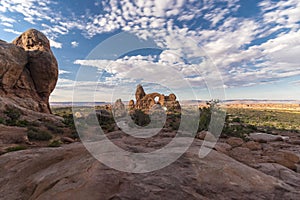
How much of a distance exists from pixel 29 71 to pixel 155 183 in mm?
31835

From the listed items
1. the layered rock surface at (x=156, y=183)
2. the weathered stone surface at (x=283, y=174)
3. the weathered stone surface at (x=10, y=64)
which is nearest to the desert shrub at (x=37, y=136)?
the layered rock surface at (x=156, y=183)

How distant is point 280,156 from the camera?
7.40 meters

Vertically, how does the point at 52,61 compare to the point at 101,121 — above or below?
above

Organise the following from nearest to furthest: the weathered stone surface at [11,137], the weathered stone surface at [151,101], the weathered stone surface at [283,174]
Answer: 1. the weathered stone surface at [283,174]
2. the weathered stone surface at [11,137]
3. the weathered stone surface at [151,101]

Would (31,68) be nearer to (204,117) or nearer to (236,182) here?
(204,117)

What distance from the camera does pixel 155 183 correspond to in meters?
3.11

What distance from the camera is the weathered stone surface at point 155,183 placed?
2.85m

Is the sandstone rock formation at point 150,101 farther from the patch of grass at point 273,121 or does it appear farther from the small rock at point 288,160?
the small rock at point 288,160

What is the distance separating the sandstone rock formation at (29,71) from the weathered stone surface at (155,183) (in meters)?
24.9

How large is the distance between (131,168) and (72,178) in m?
1.09

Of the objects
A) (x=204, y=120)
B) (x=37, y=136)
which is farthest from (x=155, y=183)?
(x=204, y=120)

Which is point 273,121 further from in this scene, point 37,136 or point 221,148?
point 37,136

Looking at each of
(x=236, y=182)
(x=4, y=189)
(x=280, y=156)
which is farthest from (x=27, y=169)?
(x=280, y=156)

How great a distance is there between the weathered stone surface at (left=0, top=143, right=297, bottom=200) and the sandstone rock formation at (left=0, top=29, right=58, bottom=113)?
2494 centimetres
